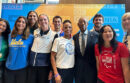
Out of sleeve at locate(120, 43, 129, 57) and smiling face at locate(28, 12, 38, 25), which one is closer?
sleeve at locate(120, 43, 129, 57)

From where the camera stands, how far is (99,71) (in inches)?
71.5

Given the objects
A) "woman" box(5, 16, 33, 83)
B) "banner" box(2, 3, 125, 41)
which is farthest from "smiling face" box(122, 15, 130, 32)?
"banner" box(2, 3, 125, 41)

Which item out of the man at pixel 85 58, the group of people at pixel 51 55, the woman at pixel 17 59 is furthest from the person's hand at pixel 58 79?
the woman at pixel 17 59

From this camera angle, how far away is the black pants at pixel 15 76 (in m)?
1.95

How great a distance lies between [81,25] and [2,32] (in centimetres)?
145

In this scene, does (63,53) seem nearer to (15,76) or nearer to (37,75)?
(37,75)

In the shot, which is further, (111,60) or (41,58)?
(41,58)

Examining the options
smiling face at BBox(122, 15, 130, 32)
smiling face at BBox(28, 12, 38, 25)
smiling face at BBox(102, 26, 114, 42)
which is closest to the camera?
smiling face at BBox(102, 26, 114, 42)

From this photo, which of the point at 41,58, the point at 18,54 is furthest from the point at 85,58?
the point at 18,54

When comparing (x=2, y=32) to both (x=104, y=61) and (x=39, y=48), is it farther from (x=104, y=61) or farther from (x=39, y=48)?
(x=104, y=61)

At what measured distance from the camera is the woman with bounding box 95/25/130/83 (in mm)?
1620

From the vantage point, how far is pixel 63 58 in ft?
6.32

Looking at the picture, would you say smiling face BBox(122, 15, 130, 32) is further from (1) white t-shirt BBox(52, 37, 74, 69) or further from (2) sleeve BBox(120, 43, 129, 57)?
(1) white t-shirt BBox(52, 37, 74, 69)

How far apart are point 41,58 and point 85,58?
0.73 m
